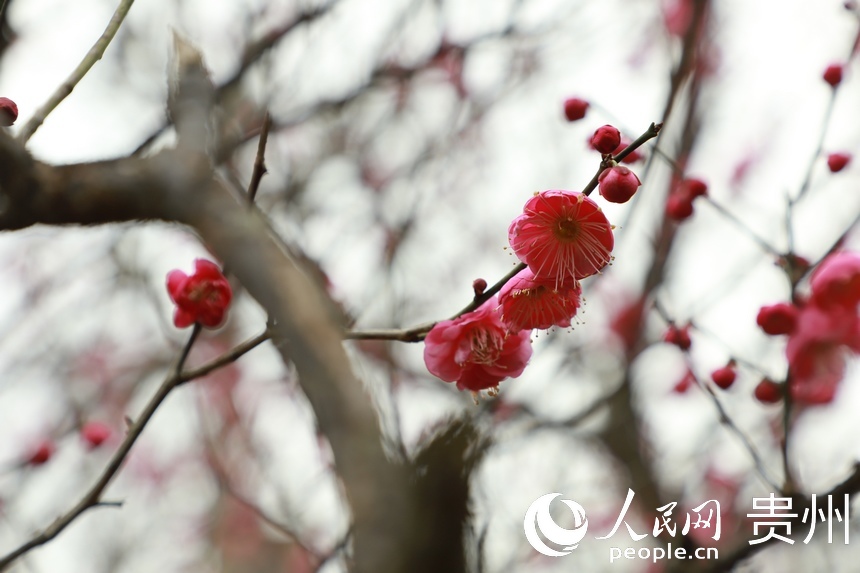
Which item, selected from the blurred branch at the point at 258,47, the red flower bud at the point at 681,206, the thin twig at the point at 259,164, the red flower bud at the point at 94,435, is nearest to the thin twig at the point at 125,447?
the thin twig at the point at 259,164

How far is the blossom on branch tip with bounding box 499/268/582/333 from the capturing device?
1373 mm

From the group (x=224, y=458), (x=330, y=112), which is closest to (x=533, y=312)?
(x=330, y=112)

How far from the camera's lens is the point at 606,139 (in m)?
1.21

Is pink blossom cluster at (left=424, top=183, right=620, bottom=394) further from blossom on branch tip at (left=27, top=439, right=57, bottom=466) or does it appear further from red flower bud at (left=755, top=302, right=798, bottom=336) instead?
blossom on branch tip at (left=27, top=439, right=57, bottom=466)

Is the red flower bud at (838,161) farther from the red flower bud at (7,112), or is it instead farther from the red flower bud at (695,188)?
the red flower bud at (7,112)

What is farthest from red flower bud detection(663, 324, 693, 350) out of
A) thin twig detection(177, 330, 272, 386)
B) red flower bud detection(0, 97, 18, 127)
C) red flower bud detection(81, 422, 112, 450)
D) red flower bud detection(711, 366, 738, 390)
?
red flower bud detection(81, 422, 112, 450)

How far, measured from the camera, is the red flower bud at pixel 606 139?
120cm

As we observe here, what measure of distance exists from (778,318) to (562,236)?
65cm

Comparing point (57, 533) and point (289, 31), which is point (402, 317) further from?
point (57, 533)

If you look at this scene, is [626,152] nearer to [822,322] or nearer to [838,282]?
[838,282]

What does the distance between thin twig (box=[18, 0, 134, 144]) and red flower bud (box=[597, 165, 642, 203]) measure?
99cm

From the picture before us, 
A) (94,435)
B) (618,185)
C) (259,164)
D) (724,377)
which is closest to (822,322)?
(724,377)

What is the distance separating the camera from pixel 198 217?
149cm

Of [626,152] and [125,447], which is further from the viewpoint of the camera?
[125,447]
